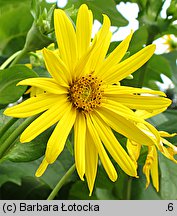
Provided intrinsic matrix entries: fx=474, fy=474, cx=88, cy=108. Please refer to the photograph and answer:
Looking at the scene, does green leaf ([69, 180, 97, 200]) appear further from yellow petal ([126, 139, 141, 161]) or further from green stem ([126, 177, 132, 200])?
yellow petal ([126, 139, 141, 161])

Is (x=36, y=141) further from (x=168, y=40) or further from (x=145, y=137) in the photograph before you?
(x=168, y=40)

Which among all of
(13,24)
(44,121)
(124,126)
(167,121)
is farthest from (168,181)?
(13,24)

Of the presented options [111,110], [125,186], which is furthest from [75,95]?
[125,186]

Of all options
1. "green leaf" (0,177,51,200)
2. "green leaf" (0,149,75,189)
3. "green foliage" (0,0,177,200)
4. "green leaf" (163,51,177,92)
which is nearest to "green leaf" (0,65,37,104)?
"green foliage" (0,0,177,200)

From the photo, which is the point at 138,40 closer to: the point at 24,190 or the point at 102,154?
the point at 102,154

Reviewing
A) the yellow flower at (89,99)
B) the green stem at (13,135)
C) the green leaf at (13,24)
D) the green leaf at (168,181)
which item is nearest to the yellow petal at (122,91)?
the yellow flower at (89,99)
